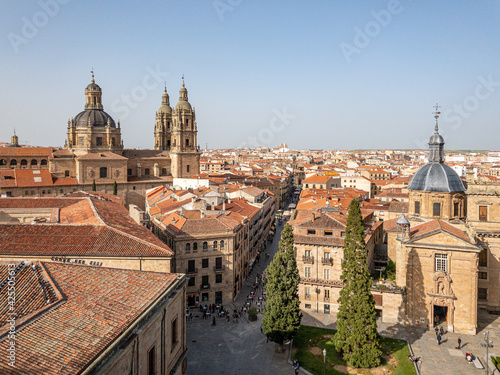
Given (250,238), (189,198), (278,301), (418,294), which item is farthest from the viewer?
(189,198)

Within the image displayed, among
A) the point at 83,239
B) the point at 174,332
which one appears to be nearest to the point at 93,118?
the point at 83,239

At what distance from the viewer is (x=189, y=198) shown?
2026 inches

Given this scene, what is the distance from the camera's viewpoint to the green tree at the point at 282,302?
27391mm

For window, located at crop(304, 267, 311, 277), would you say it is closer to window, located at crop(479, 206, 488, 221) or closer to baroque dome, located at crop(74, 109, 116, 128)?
window, located at crop(479, 206, 488, 221)

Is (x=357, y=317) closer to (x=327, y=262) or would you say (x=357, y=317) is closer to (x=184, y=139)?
(x=327, y=262)

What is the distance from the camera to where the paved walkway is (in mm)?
25859

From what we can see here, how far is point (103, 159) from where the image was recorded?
244 feet

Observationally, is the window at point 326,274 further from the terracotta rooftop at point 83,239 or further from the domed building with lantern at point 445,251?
the terracotta rooftop at point 83,239

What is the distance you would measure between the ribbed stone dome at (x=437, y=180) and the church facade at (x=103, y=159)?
53.7 metres

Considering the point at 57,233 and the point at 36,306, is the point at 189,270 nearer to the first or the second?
the point at 57,233

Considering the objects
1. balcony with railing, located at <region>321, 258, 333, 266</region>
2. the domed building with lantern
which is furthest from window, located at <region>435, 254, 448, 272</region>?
balcony with railing, located at <region>321, 258, 333, 266</region>

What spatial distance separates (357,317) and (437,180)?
58.4ft

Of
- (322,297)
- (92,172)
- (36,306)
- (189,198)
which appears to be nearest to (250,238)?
(189,198)

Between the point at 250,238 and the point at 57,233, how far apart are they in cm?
2479
